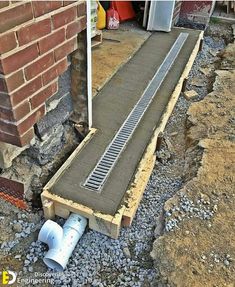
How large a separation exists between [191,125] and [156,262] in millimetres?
1660

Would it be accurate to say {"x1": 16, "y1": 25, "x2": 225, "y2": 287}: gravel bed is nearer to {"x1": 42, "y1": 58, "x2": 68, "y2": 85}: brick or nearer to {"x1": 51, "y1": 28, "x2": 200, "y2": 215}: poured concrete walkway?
{"x1": 51, "y1": 28, "x2": 200, "y2": 215}: poured concrete walkway

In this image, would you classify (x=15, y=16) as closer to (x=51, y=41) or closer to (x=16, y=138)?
(x=51, y=41)

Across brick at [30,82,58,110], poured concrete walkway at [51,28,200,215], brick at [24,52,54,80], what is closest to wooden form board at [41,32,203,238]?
poured concrete walkway at [51,28,200,215]

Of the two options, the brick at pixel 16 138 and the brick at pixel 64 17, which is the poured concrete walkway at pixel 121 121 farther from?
the brick at pixel 64 17

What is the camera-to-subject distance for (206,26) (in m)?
5.88

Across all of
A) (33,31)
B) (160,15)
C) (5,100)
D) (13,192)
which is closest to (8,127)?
(5,100)

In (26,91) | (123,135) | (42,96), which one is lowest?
(123,135)

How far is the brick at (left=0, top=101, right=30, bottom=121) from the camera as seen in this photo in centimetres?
167

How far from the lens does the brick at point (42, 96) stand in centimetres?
182

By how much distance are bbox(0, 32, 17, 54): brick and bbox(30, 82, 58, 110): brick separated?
0.38m

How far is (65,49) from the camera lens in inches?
77.7

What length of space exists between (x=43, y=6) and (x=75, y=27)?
376 mm

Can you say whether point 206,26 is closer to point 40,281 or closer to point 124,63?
point 124,63

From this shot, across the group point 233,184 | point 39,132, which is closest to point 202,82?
point 233,184
